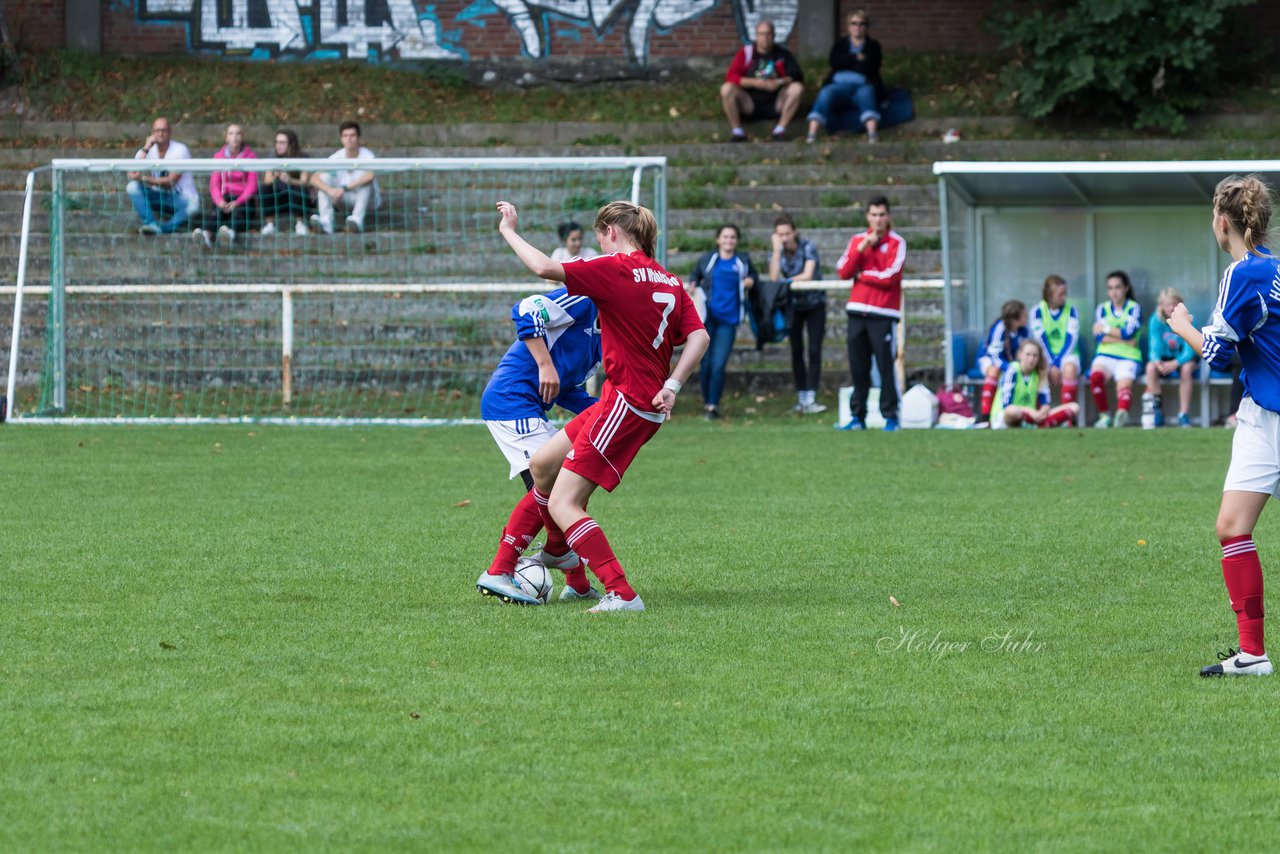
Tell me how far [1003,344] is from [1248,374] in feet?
36.2

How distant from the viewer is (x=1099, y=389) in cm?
1717

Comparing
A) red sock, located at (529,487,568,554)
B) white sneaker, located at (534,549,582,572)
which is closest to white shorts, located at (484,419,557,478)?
red sock, located at (529,487,568,554)

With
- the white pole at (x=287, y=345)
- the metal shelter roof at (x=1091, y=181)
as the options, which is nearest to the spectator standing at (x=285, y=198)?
the white pole at (x=287, y=345)

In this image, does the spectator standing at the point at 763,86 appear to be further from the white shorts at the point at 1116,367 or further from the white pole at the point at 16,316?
the white pole at the point at 16,316

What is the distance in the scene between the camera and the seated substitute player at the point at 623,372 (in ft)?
23.7

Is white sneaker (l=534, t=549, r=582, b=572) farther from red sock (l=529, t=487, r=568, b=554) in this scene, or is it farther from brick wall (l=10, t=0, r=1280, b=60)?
brick wall (l=10, t=0, r=1280, b=60)

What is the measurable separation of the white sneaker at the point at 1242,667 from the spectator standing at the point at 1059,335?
1108 cm

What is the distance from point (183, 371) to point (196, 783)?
568 inches

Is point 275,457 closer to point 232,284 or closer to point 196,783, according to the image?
point 232,284

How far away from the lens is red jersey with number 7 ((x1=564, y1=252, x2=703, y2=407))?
7.14 meters

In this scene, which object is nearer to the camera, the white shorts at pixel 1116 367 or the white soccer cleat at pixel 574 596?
the white soccer cleat at pixel 574 596

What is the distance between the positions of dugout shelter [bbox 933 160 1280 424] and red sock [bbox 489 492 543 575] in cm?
1004

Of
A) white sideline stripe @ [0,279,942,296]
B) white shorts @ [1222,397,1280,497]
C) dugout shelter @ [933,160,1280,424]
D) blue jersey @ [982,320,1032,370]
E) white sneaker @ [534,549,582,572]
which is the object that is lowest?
white sneaker @ [534,549,582,572]

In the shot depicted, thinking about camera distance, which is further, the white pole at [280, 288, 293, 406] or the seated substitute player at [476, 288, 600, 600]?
the white pole at [280, 288, 293, 406]
